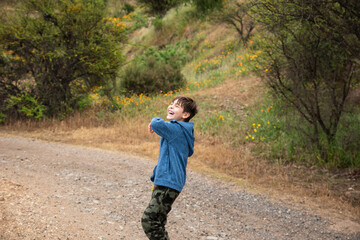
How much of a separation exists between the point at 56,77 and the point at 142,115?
312 cm

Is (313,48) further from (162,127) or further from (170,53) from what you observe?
(170,53)

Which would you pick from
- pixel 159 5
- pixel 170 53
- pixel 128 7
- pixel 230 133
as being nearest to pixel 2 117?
pixel 230 133

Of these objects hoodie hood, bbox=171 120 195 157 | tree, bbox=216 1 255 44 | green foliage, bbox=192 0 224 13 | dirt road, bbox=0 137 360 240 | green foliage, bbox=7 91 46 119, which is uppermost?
green foliage, bbox=192 0 224 13

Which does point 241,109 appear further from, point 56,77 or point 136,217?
point 136,217

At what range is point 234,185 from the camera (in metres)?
6.52

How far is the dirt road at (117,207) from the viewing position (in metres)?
4.10

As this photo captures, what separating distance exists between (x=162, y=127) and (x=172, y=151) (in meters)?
0.25

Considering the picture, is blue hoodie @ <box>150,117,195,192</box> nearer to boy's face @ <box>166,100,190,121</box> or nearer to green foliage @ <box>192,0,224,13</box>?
boy's face @ <box>166,100,190,121</box>

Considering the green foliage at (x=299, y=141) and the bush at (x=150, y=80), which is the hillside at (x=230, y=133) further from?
the bush at (x=150, y=80)

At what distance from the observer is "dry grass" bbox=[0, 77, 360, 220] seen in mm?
6184

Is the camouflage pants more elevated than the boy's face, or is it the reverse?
the boy's face

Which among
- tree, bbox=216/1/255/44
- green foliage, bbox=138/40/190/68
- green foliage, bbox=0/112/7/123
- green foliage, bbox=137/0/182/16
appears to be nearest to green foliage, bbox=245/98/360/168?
green foliage, bbox=0/112/7/123

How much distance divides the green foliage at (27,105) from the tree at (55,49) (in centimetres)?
21

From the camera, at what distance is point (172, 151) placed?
302cm
